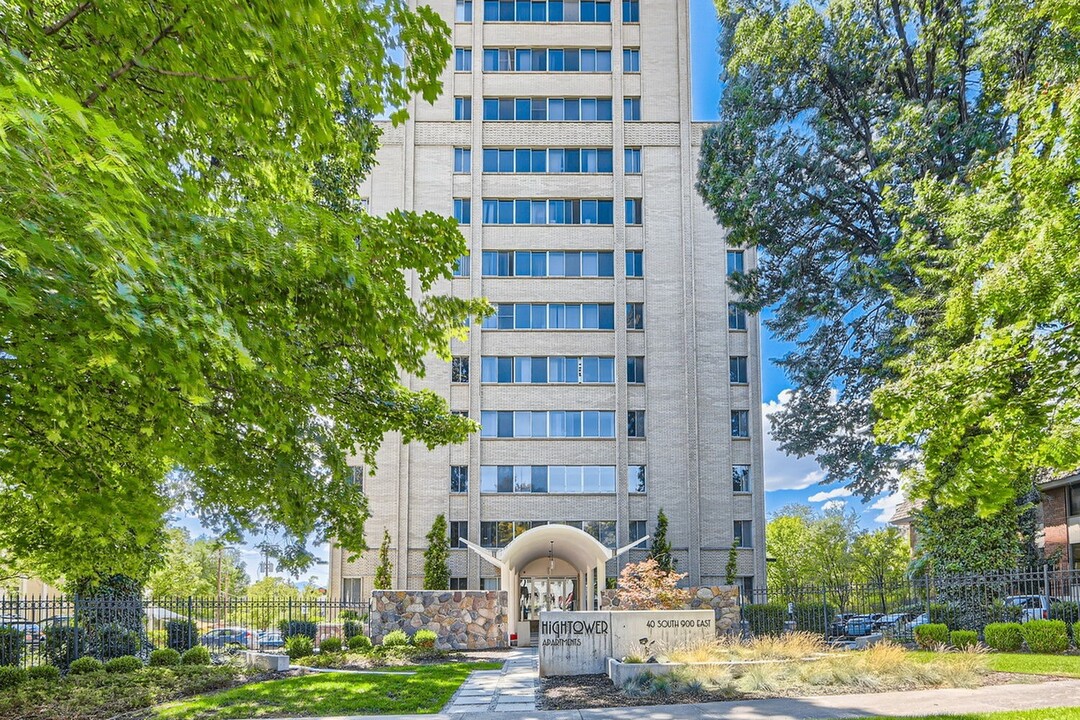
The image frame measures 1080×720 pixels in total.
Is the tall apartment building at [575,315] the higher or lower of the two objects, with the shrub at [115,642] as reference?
higher

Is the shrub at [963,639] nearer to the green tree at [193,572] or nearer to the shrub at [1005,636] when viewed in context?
the shrub at [1005,636]

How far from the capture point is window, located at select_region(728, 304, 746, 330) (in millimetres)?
37469

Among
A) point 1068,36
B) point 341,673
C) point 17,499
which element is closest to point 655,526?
point 341,673

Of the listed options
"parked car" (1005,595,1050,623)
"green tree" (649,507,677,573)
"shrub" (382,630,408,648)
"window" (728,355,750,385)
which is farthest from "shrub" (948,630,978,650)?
"window" (728,355,750,385)

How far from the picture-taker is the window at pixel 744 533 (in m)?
35.7

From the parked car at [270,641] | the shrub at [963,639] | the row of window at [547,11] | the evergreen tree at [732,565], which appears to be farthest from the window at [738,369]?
the parked car at [270,641]

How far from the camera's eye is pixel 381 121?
38.6 m

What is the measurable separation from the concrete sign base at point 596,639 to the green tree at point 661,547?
55.5ft

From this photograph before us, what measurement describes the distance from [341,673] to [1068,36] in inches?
801

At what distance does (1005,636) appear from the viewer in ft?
59.0

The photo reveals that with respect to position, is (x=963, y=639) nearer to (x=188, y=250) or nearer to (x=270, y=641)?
(x=188, y=250)

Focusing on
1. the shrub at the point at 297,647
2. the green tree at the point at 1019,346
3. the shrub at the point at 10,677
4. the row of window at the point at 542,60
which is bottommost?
the shrub at the point at 297,647

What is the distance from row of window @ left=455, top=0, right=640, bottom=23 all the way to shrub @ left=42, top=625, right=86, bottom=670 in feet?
102

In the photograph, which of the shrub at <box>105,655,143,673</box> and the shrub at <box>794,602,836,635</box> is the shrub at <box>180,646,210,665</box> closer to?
the shrub at <box>105,655,143,673</box>
